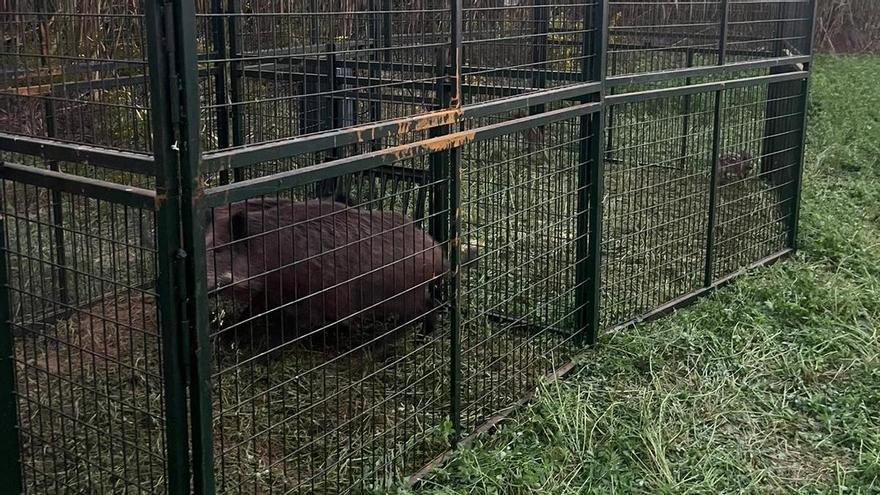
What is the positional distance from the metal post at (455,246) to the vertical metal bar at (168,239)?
1.46 meters

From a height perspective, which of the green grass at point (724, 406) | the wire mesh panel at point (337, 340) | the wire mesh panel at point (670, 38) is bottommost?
the green grass at point (724, 406)

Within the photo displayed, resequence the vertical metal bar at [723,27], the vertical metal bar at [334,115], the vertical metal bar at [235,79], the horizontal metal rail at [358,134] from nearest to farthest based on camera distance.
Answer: the horizontal metal rail at [358,134] < the vertical metal bar at [334,115] < the vertical metal bar at [235,79] < the vertical metal bar at [723,27]

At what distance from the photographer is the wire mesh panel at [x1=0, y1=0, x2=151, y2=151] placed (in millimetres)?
3016

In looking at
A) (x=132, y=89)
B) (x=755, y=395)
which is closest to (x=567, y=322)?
(x=755, y=395)

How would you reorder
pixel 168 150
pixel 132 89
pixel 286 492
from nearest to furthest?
1. pixel 168 150
2. pixel 286 492
3. pixel 132 89

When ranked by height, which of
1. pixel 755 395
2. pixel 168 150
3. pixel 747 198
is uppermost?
pixel 168 150

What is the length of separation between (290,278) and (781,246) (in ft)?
14.2

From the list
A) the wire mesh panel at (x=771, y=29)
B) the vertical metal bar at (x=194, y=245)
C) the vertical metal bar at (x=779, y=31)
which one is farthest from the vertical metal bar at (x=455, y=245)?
the vertical metal bar at (x=779, y=31)

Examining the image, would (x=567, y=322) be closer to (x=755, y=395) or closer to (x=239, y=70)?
(x=755, y=395)

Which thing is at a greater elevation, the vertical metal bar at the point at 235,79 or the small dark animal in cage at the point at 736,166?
the vertical metal bar at the point at 235,79

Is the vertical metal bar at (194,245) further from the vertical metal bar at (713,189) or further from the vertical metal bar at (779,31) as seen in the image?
the vertical metal bar at (779,31)

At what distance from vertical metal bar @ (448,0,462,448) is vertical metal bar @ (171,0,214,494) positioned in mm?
1409

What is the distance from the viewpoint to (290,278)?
14.5 feet

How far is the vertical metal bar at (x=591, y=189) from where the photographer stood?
487 centimetres
